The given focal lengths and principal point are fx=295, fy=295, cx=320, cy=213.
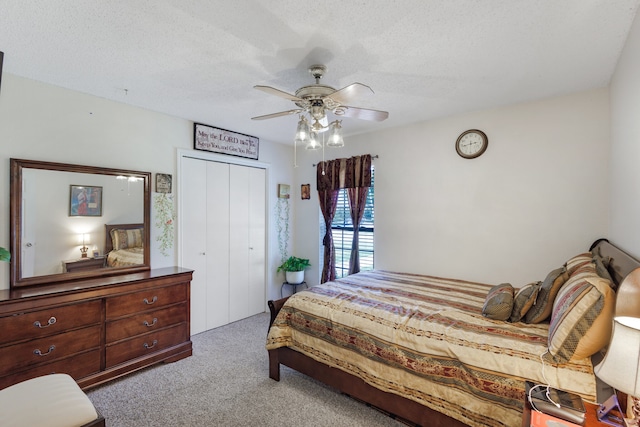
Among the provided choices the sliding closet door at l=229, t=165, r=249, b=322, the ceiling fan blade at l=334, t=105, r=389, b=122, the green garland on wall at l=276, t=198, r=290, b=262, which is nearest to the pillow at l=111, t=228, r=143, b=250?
the sliding closet door at l=229, t=165, r=249, b=322

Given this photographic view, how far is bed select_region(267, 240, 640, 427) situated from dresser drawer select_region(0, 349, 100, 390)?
1.41 metres

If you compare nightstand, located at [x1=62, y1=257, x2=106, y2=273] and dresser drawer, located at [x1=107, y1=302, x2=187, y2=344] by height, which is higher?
nightstand, located at [x1=62, y1=257, x2=106, y2=273]

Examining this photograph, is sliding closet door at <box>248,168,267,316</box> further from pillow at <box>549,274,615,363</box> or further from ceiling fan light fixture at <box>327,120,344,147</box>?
pillow at <box>549,274,615,363</box>

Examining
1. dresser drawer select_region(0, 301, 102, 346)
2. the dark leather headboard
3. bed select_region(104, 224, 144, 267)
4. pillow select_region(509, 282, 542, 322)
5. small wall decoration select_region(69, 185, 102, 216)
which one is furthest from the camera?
bed select_region(104, 224, 144, 267)

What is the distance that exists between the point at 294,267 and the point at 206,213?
147 centimetres

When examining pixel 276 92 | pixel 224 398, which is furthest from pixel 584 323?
pixel 224 398

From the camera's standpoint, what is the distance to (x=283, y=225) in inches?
182

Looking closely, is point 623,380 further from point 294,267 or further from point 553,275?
point 294,267

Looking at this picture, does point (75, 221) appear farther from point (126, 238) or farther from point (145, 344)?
point (145, 344)

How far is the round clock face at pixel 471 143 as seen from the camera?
10.2ft

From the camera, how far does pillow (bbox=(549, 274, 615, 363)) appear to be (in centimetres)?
136

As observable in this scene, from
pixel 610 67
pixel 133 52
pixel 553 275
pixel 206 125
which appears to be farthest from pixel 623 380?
pixel 206 125

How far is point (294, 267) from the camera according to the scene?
4.34 meters

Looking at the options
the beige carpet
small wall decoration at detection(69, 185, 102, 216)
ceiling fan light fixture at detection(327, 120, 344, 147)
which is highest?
ceiling fan light fixture at detection(327, 120, 344, 147)
